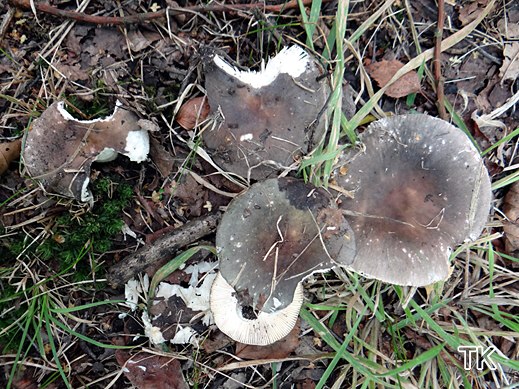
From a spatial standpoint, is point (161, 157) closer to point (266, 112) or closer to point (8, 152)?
point (266, 112)

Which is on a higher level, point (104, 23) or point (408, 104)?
point (104, 23)

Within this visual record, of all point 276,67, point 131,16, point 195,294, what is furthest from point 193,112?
point 195,294

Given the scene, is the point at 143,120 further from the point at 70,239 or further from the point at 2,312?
the point at 2,312

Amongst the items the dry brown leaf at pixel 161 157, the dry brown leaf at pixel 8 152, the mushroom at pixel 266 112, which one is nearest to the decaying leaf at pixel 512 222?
the mushroom at pixel 266 112

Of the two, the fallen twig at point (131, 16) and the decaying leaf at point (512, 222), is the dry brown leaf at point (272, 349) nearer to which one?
the decaying leaf at point (512, 222)

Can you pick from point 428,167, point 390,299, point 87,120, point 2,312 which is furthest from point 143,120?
point 390,299

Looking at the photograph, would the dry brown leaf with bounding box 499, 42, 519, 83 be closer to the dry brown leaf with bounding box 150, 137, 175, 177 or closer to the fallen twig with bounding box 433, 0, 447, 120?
the fallen twig with bounding box 433, 0, 447, 120

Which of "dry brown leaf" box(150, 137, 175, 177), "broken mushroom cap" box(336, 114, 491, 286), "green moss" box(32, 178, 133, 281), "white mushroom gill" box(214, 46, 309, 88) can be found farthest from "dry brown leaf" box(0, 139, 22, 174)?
"broken mushroom cap" box(336, 114, 491, 286)
